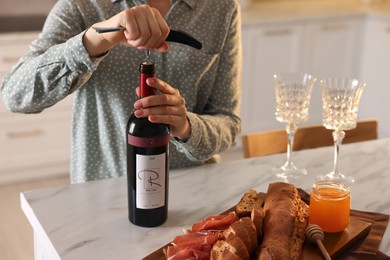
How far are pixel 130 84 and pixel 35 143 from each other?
6.09 ft

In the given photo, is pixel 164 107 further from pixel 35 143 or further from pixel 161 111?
pixel 35 143

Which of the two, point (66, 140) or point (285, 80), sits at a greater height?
point (285, 80)

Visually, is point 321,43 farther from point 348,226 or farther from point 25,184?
point 348,226

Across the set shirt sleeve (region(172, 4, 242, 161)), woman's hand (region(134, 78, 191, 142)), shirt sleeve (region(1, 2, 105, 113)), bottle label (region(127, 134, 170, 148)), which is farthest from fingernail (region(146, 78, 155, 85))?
shirt sleeve (region(172, 4, 242, 161))

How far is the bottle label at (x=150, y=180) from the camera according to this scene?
1215mm

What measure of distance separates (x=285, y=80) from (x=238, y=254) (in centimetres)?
58

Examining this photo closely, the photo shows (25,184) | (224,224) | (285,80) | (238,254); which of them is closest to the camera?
(238,254)

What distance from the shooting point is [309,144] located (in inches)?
74.7

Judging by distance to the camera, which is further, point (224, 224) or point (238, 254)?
point (224, 224)

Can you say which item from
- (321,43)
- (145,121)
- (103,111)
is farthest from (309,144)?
(321,43)

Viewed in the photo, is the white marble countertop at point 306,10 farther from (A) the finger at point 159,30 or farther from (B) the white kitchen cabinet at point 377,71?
(A) the finger at point 159,30

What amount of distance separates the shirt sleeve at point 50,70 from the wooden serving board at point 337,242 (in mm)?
436

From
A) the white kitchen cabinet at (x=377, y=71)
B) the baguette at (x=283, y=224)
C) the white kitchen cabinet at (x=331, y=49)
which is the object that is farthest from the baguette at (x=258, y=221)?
the white kitchen cabinet at (x=377, y=71)

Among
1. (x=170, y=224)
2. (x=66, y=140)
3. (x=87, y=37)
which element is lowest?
(x=66, y=140)
